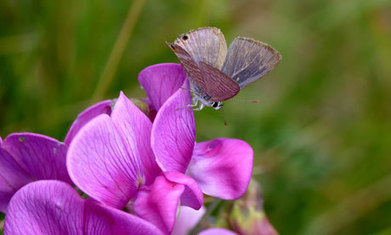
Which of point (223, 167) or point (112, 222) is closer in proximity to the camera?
point (112, 222)

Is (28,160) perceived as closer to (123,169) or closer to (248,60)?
(123,169)

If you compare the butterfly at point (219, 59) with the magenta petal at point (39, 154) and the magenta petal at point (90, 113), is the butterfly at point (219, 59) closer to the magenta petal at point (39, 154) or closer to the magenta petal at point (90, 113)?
the magenta petal at point (90, 113)

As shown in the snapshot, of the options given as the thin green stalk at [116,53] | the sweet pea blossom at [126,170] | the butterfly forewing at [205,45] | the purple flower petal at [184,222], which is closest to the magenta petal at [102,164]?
the sweet pea blossom at [126,170]

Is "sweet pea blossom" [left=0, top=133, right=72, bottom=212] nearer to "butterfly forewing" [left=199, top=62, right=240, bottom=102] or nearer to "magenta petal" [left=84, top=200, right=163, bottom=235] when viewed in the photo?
"magenta petal" [left=84, top=200, right=163, bottom=235]

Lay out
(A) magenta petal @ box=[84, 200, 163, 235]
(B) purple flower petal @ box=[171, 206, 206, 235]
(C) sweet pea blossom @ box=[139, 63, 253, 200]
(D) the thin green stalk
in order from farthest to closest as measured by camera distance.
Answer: (D) the thin green stalk → (B) purple flower petal @ box=[171, 206, 206, 235] → (C) sweet pea blossom @ box=[139, 63, 253, 200] → (A) magenta petal @ box=[84, 200, 163, 235]

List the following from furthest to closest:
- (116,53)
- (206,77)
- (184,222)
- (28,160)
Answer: (116,53)
(184,222)
(206,77)
(28,160)

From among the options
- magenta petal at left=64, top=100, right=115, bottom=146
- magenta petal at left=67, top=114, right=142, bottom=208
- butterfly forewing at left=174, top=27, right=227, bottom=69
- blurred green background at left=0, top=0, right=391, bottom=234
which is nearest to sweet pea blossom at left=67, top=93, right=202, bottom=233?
magenta petal at left=67, top=114, right=142, bottom=208

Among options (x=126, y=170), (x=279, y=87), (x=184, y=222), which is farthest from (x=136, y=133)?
(x=279, y=87)
